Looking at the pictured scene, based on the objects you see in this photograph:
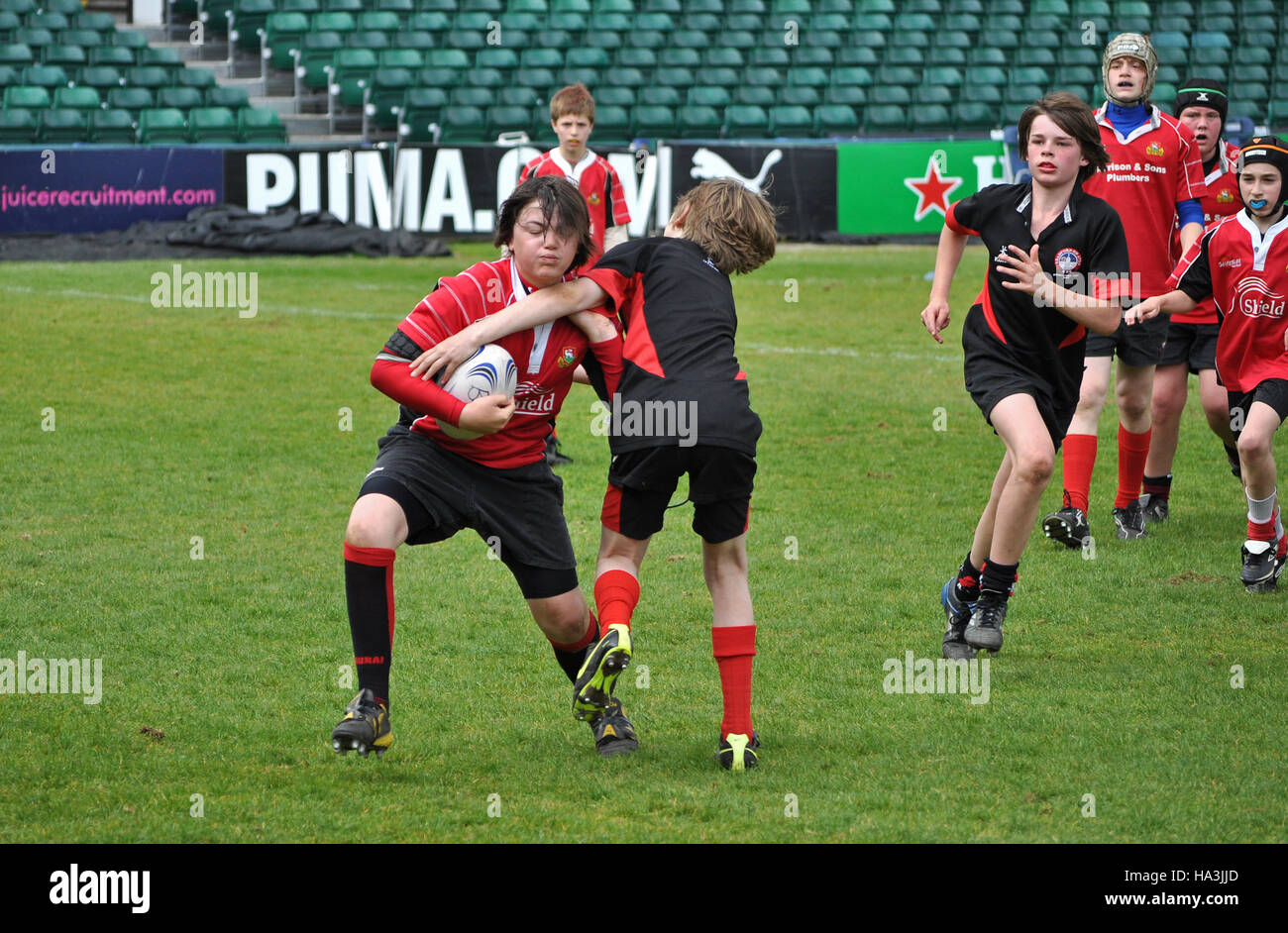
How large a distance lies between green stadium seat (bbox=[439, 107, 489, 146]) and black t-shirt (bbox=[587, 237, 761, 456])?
55.8 feet

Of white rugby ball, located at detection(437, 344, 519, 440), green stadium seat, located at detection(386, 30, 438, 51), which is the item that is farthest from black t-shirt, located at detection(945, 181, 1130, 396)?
green stadium seat, located at detection(386, 30, 438, 51)

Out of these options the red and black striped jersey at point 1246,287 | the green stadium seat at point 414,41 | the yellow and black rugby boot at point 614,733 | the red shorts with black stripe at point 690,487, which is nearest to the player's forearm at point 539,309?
the red shorts with black stripe at point 690,487

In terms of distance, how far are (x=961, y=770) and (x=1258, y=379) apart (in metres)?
3.02

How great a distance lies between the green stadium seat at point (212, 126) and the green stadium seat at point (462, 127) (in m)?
2.84

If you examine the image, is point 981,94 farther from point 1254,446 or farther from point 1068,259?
point 1068,259

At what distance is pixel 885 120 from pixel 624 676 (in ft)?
61.4

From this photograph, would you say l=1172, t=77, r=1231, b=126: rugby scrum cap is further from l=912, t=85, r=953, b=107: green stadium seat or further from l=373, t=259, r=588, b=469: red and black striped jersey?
l=912, t=85, r=953, b=107: green stadium seat

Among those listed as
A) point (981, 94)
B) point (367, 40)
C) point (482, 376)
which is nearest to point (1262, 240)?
point (482, 376)

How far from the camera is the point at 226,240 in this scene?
17703 millimetres

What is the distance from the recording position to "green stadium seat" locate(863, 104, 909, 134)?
2248 centimetres

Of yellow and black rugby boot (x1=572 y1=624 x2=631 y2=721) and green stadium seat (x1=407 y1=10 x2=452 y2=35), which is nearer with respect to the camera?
yellow and black rugby boot (x1=572 y1=624 x2=631 y2=721)

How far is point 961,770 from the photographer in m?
4.25

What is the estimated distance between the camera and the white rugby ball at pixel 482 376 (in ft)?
13.4

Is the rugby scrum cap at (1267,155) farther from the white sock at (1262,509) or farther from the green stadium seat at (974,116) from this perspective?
the green stadium seat at (974,116)
